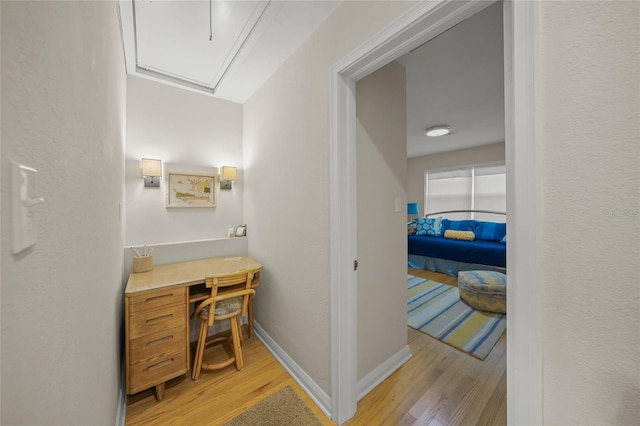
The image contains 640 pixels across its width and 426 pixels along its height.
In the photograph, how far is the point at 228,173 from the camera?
246 cm

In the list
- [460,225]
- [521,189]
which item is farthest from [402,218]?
[460,225]

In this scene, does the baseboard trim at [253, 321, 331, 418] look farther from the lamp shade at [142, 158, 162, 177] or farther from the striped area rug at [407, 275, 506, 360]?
the lamp shade at [142, 158, 162, 177]

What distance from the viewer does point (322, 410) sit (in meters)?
1.47

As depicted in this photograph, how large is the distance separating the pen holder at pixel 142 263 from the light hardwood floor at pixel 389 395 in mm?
905

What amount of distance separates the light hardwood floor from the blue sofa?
89.4 inches

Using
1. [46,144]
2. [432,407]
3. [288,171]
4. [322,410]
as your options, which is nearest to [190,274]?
[288,171]

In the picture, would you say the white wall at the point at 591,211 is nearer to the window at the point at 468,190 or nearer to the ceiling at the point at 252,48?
the ceiling at the point at 252,48

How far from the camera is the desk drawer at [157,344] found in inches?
57.2

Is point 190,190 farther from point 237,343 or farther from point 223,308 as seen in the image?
point 237,343

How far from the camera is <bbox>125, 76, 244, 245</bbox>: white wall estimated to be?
A: 2.09 m

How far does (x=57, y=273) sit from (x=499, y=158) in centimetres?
615

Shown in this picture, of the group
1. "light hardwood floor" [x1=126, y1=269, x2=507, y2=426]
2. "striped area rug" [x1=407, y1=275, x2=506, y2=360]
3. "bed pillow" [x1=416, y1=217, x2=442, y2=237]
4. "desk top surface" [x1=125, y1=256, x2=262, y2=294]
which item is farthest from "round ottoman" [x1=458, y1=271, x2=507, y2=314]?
"desk top surface" [x1=125, y1=256, x2=262, y2=294]

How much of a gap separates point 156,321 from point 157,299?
14cm

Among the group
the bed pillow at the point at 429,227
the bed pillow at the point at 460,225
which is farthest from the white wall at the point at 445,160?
the bed pillow at the point at 460,225
